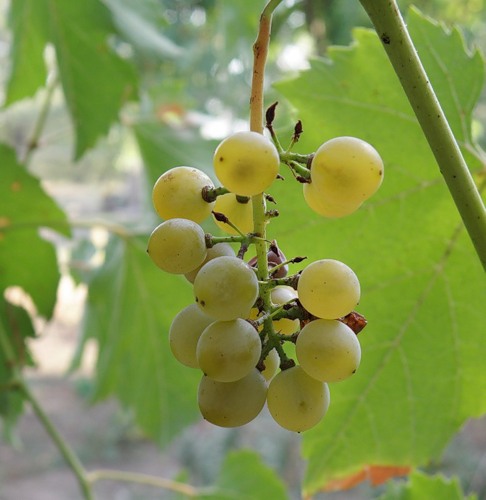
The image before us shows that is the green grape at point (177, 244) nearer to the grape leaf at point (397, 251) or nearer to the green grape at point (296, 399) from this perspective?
the green grape at point (296, 399)

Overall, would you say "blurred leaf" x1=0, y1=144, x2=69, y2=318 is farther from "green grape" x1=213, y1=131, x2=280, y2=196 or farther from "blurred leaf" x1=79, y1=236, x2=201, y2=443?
"green grape" x1=213, y1=131, x2=280, y2=196

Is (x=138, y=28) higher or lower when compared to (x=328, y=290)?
higher

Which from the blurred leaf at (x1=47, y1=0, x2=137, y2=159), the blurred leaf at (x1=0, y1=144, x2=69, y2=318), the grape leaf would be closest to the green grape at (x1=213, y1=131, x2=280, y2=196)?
the grape leaf

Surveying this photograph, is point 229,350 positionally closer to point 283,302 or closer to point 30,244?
point 283,302

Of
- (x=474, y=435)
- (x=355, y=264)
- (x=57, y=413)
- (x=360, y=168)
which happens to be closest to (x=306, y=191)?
(x=360, y=168)

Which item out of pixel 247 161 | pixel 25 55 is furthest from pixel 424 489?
pixel 25 55

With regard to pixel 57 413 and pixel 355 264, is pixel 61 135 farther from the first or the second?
pixel 57 413

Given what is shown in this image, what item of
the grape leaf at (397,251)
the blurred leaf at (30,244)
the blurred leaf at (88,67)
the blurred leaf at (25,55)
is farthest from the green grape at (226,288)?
the blurred leaf at (25,55)
